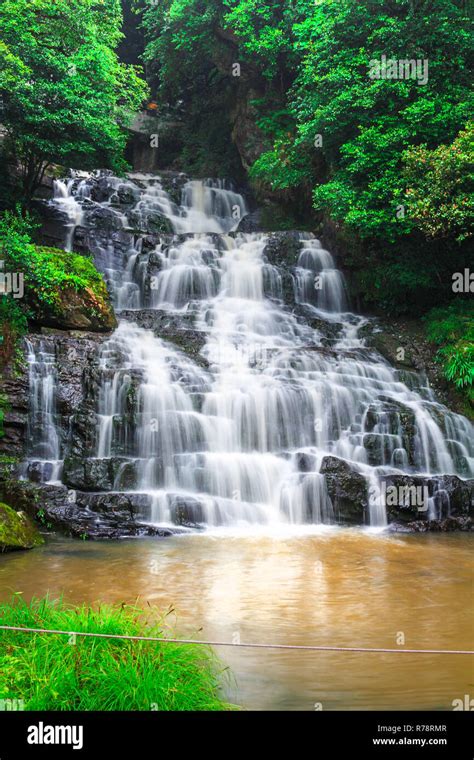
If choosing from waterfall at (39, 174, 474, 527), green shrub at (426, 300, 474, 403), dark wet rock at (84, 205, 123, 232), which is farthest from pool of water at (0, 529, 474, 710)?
dark wet rock at (84, 205, 123, 232)

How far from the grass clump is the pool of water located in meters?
0.42

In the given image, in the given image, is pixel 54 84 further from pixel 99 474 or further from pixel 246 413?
pixel 99 474

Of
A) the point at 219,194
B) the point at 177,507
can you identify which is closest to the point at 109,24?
the point at 219,194

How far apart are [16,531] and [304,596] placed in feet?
13.3

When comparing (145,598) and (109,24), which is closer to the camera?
(145,598)

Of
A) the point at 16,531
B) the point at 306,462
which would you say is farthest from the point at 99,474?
the point at 306,462

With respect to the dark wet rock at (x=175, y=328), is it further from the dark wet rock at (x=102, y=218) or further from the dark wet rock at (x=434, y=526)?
the dark wet rock at (x=434, y=526)

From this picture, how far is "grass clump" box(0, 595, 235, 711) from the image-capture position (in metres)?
3.42

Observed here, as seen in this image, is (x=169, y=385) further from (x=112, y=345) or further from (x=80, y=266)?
(x=80, y=266)

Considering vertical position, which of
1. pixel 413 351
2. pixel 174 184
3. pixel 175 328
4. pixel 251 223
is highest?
pixel 174 184

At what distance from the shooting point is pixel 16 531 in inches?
311

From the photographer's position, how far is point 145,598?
19.9 ft

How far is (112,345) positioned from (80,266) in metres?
2.35

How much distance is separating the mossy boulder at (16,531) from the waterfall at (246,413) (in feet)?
5.49
